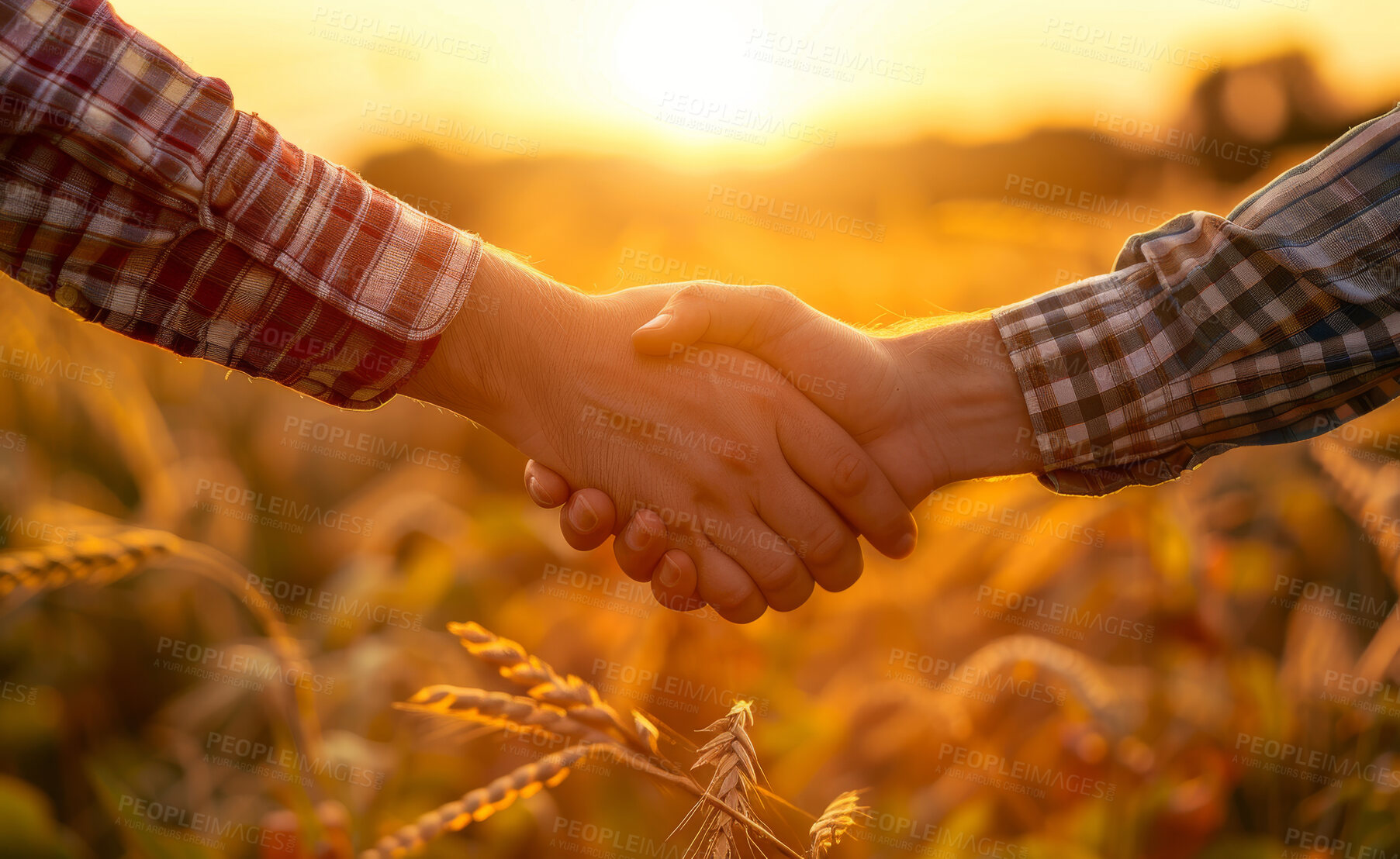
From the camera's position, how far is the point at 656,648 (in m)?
2.10

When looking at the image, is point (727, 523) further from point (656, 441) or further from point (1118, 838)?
point (1118, 838)

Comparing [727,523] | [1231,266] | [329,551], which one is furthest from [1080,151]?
[329,551]

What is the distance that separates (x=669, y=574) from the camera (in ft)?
6.80

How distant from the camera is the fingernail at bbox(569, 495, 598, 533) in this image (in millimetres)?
1994

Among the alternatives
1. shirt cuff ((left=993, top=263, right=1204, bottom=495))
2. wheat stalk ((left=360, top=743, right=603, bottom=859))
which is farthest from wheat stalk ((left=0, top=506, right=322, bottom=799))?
shirt cuff ((left=993, top=263, right=1204, bottom=495))

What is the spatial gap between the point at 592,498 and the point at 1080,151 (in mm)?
4818

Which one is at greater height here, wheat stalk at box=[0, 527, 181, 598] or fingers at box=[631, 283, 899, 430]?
fingers at box=[631, 283, 899, 430]
